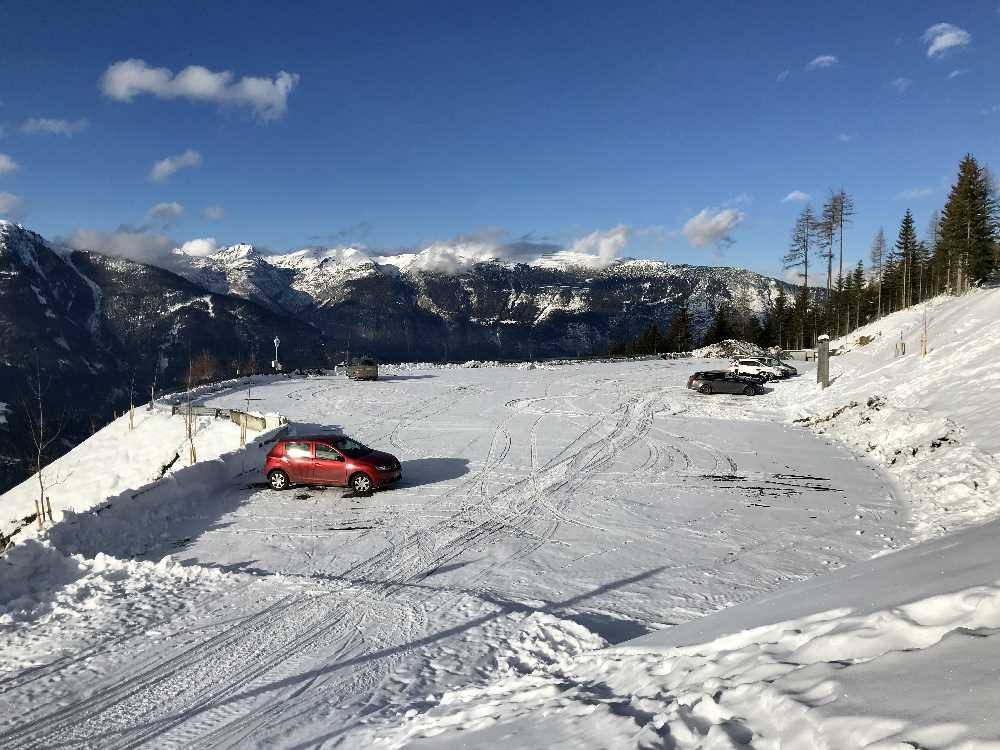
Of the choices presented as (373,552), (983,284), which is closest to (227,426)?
(373,552)

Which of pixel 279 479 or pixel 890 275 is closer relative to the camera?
pixel 279 479

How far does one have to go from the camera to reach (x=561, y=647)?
7.91 m

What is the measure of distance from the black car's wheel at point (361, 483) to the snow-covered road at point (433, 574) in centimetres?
46

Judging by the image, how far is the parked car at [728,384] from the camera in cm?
3425

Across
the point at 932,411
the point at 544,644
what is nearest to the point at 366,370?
the point at 932,411

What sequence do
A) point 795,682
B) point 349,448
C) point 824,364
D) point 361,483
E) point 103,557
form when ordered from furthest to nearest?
point 824,364, point 349,448, point 361,483, point 103,557, point 795,682

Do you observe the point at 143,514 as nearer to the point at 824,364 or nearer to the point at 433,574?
the point at 433,574

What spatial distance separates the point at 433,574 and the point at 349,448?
765 centimetres

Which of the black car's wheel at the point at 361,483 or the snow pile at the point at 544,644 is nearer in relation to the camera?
the snow pile at the point at 544,644

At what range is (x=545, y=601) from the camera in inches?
376

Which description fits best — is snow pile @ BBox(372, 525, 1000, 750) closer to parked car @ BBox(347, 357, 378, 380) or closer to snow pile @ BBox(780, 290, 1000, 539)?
snow pile @ BBox(780, 290, 1000, 539)

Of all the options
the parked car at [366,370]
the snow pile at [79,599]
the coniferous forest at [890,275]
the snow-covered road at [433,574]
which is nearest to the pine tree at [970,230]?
the coniferous forest at [890,275]

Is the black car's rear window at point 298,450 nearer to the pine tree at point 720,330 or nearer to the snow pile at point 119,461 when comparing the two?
the snow pile at point 119,461

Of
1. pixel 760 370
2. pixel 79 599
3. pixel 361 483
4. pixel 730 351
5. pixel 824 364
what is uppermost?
pixel 730 351
